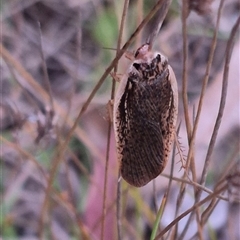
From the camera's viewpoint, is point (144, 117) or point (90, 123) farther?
point (90, 123)

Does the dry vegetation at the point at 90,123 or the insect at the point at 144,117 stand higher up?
the dry vegetation at the point at 90,123

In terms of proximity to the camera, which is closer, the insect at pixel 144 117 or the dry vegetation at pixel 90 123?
the insect at pixel 144 117

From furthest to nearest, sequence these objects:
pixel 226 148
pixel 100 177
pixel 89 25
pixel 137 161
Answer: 1. pixel 89 25
2. pixel 226 148
3. pixel 100 177
4. pixel 137 161

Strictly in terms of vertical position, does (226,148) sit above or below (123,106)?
above

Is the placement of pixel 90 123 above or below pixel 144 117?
above

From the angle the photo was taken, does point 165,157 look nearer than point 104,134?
Yes

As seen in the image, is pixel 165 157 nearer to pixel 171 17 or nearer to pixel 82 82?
pixel 82 82

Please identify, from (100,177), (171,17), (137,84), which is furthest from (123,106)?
(171,17)

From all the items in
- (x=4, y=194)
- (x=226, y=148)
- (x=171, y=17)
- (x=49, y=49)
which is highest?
(x=171, y=17)
